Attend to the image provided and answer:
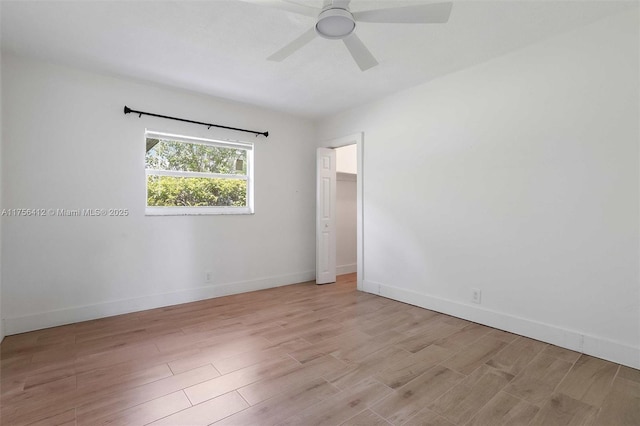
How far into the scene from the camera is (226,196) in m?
4.09

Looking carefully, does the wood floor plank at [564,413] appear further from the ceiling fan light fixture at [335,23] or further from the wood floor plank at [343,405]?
the ceiling fan light fixture at [335,23]

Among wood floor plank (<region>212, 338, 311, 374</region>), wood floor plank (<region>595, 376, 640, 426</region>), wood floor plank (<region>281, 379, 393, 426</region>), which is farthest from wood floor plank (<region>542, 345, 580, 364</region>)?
wood floor plank (<region>212, 338, 311, 374</region>)

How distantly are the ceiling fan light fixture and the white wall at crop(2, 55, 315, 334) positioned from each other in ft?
7.95

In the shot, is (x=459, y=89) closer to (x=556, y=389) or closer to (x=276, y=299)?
(x=556, y=389)

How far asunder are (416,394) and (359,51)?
224cm

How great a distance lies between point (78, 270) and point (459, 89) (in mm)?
4237

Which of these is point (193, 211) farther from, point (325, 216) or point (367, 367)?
point (367, 367)

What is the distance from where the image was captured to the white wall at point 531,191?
2201mm

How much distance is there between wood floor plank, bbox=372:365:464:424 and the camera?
1646 millimetres

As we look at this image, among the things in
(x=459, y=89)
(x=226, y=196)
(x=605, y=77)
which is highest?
(x=459, y=89)

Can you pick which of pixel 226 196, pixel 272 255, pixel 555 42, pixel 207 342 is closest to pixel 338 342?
pixel 207 342

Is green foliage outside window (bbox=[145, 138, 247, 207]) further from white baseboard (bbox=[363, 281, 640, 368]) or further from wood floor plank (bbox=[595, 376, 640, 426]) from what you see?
wood floor plank (bbox=[595, 376, 640, 426])

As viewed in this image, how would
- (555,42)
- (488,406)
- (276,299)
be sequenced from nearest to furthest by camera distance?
1. (488,406)
2. (555,42)
3. (276,299)

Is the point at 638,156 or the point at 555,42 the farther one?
the point at 555,42
